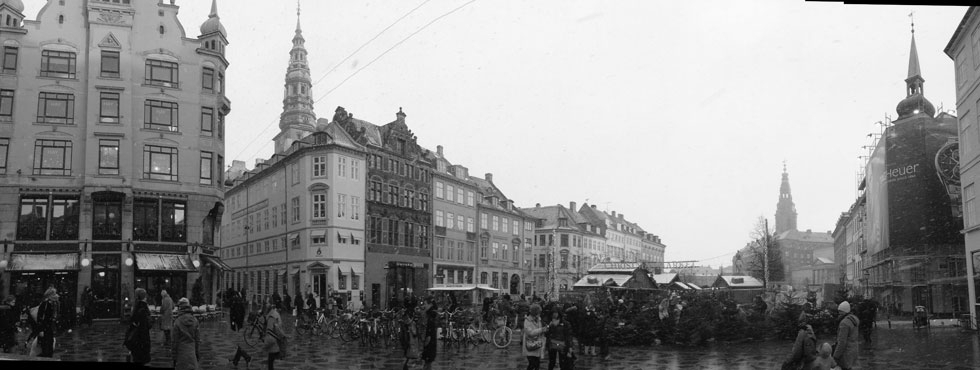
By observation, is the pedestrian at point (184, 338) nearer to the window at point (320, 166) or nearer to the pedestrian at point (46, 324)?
the pedestrian at point (46, 324)

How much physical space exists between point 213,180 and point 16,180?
28.8ft

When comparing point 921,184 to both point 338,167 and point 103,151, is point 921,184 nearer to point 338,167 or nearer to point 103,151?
point 338,167

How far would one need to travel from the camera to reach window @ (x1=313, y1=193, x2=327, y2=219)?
53844mm

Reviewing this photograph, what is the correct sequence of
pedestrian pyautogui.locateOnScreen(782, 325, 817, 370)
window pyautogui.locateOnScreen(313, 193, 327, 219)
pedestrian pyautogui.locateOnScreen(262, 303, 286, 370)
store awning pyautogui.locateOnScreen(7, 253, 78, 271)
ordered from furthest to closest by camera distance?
window pyautogui.locateOnScreen(313, 193, 327, 219)
store awning pyautogui.locateOnScreen(7, 253, 78, 271)
pedestrian pyautogui.locateOnScreen(262, 303, 286, 370)
pedestrian pyautogui.locateOnScreen(782, 325, 817, 370)

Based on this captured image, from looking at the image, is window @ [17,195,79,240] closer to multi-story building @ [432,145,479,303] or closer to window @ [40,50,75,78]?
window @ [40,50,75,78]

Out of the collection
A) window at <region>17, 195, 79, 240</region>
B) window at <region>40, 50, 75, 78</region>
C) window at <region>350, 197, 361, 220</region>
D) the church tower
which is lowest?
window at <region>17, 195, 79, 240</region>

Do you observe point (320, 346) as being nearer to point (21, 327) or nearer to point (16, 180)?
point (21, 327)

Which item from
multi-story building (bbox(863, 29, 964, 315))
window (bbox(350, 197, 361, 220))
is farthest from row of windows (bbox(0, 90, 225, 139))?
multi-story building (bbox(863, 29, 964, 315))

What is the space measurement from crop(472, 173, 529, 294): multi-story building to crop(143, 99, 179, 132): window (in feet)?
124

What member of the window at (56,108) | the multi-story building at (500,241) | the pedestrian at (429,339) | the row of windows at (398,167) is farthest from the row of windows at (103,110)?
the multi-story building at (500,241)

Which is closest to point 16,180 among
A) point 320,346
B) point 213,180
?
point 213,180

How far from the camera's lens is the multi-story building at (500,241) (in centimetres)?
7475

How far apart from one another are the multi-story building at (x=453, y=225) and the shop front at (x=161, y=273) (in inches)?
1139

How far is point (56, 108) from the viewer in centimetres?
3697
